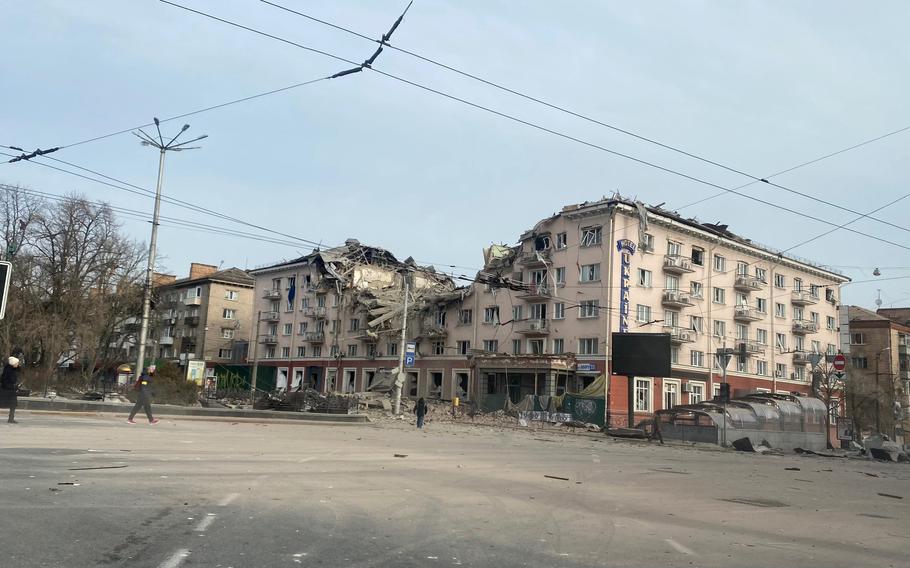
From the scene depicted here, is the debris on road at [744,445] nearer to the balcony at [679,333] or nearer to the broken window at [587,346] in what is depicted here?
the broken window at [587,346]

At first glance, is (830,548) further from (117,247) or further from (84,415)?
(117,247)

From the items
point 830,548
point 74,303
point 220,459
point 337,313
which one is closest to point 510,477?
point 220,459

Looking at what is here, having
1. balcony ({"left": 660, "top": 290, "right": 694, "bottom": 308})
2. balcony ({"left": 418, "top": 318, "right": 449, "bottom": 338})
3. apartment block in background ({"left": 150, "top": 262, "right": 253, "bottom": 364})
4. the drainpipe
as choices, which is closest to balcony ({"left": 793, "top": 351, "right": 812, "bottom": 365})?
balcony ({"left": 660, "top": 290, "right": 694, "bottom": 308})

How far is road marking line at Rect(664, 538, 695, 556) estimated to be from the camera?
726cm

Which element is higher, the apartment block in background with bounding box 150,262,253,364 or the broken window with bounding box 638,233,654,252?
the broken window with bounding box 638,233,654,252

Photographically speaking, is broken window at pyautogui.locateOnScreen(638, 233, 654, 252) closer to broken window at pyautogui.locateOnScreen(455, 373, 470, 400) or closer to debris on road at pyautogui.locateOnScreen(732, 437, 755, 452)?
broken window at pyautogui.locateOnScreen(455, 373, 470, 400)

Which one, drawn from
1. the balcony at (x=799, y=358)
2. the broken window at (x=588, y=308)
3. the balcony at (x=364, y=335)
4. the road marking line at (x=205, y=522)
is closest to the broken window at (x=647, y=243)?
the broken window at (x=588, y=308)

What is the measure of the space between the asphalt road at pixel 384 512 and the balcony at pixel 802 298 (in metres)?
60.3

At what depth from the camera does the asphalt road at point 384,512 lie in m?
6.28

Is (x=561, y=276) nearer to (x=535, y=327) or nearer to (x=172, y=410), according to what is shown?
(x=535, y=327)

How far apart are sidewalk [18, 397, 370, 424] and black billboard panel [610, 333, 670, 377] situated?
18652 millimetres

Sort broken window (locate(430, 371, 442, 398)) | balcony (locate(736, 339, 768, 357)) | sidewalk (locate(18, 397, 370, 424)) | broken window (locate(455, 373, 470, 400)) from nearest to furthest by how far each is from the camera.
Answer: sidewalk (locate(18, 397, 370, 424)), broken window (locate(455, 373, 470, 400)), balcony (locate(736, 339, 768, 357)), broken window (locate(430, 371, 442, 398))

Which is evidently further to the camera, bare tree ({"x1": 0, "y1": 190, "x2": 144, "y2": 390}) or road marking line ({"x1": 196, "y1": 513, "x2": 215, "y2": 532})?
bare tree ({"x1": 0, "y1": 190, "x2": 144, "y2": 390})

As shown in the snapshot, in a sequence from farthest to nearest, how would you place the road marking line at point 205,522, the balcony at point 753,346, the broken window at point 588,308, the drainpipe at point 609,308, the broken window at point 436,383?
the broken window at point 436,383, the balcony at point 753,346, the broken window at point 588,308, the drainpipe at point 609,308, the road marking line at point 205,522
